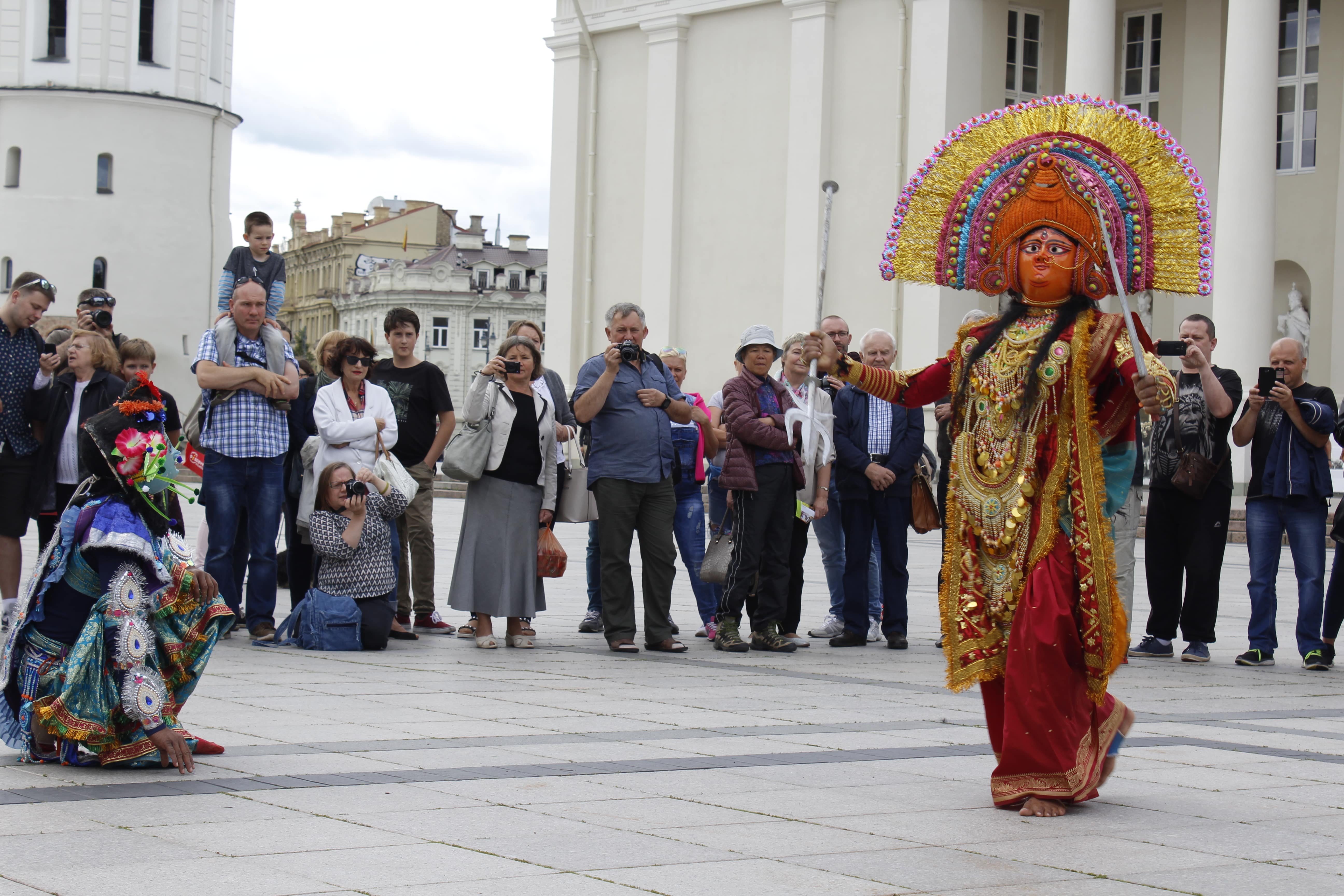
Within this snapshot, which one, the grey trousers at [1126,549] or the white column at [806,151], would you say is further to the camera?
the white column at [806,151]

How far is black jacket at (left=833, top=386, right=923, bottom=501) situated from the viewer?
37.9 ft

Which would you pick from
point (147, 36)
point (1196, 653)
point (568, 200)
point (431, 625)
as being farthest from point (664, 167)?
point (1196, 653)

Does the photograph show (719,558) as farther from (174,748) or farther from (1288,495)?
(174,748)

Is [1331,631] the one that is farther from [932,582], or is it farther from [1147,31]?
→ [1147,31]

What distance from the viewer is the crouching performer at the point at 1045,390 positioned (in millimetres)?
6090

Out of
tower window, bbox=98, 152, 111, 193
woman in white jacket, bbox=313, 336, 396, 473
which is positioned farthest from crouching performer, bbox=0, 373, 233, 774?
Answer: tower window, bbox=98, 152, 111, 193

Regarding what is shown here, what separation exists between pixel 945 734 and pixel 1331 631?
4.39 meters

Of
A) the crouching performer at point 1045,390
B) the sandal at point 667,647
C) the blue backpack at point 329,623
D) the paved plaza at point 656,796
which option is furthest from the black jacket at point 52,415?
the crouching performer at point 1045,390

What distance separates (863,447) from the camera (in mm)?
11617

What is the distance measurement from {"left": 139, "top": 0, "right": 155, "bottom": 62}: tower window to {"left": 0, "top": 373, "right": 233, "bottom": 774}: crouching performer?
54.8 meters

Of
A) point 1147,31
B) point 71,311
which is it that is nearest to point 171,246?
point 71,311

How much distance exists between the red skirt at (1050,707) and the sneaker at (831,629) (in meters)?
5.78

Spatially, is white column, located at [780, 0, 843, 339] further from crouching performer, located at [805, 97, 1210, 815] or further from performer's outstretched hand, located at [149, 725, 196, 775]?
performer's outstretched hand, located at [149, 725, 196, 775]

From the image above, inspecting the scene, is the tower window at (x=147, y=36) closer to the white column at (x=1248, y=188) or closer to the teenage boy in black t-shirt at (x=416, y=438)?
the white column at (x=1248, y=188)
